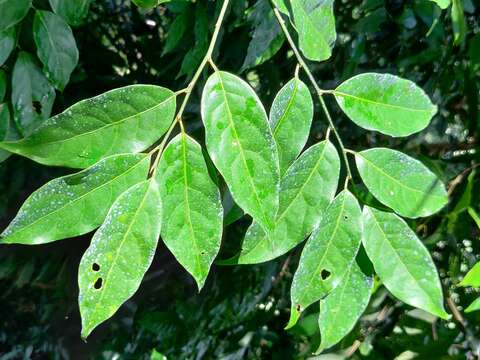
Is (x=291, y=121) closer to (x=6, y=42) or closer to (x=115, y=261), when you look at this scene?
(x=115, y=261)

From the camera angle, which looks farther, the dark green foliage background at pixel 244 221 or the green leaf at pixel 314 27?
the dark green foliage background at pixel 244 221

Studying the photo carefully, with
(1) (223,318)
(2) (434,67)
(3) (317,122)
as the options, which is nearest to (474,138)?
(2) (434,67)

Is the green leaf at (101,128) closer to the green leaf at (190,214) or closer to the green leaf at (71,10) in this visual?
the green leaf at (190,214)

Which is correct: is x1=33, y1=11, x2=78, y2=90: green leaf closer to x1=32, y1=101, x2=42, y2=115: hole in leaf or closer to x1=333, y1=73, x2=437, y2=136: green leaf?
x1=32, y1=101, x2=42, y2=115: hole in leaf

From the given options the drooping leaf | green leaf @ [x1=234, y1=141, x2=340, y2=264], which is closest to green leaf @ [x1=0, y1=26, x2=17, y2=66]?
the drooping leaf

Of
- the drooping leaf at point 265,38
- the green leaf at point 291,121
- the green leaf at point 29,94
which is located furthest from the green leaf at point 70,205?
the drooping leaf at point 265,38

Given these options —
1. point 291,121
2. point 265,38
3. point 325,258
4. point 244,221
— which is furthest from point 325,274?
point 244,221

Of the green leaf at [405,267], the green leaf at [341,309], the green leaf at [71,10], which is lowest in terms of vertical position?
→ the green leaf at [341,309]

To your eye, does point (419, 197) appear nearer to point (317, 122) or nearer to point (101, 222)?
point (101, 222)
